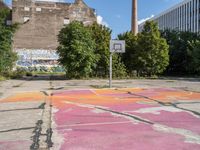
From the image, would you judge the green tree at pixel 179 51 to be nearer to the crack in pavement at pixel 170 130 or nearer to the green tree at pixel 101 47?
the green tree at pixel 101 47

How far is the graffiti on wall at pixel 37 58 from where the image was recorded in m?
69.8

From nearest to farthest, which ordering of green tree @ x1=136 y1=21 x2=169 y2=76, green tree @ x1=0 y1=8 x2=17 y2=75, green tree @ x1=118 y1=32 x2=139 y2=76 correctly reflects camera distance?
1. green tree @ x1=0 y1=8 x2=17 y2=75
2. green tree @ x1=136 y1=21 x2=169 y2=76
3. green tree @ x1=118 y1=32 x2=139 y2=76

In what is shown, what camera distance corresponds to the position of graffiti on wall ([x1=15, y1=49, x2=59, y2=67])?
229 feet

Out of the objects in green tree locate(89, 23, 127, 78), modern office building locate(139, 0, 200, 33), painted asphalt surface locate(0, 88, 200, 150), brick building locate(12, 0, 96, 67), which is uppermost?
modern office building locate(139, 0, 200, 33)

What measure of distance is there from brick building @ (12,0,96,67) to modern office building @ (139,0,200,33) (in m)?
27.3

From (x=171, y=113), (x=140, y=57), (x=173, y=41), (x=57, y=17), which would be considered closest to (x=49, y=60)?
(x=57, y=17)

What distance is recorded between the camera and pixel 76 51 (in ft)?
130

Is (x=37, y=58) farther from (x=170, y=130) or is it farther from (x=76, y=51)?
(x=170, y=130)

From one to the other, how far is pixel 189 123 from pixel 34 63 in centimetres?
6194

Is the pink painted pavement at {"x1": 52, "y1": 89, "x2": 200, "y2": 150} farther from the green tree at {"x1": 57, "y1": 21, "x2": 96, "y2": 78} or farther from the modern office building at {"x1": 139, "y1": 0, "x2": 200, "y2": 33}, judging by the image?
the modern office building at {"x1": 139, "y1": 0, "x2": 200, "y2": 33}

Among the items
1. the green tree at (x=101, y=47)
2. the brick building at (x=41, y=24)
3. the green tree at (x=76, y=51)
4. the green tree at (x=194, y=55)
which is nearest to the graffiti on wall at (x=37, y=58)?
the brick building at (x=41, y=24)

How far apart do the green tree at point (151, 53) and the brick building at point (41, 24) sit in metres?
28.0

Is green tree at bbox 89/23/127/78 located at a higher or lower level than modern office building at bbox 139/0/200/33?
lower

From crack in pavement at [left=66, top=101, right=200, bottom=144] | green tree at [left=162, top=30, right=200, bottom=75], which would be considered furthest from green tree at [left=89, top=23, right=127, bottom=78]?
crack in pavement at [left=66, top=101, right=200, bottom=144]
